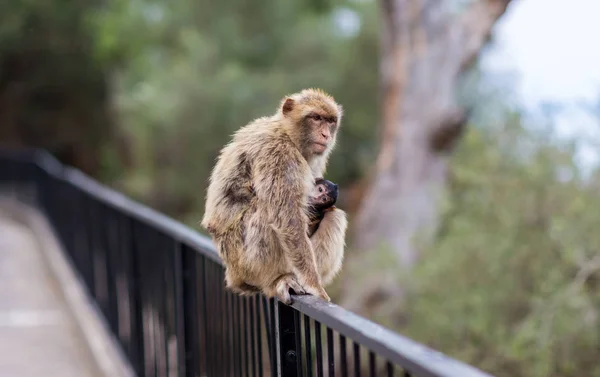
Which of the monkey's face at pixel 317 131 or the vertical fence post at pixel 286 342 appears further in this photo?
the monkey's face at pixel 317 131

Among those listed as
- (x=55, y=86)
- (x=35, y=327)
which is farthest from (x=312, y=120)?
(x=55, y=86)

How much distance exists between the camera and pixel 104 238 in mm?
7383

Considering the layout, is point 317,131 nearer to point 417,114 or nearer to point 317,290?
point 317,290

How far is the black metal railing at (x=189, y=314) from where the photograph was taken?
2266 mm

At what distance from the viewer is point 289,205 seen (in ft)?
11.8

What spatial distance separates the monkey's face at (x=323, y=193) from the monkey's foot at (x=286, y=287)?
0.63 meters

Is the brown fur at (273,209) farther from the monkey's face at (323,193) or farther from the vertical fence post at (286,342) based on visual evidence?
the vertical fence post at (286,342)

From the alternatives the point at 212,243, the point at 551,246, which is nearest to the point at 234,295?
the point at 212,243

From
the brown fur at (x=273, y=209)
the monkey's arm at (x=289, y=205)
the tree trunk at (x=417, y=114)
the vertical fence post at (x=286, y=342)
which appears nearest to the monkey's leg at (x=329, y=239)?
the brown fur at (x=273, y=209)

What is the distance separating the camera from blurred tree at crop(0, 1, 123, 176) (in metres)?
21.7

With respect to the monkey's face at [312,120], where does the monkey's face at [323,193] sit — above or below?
below

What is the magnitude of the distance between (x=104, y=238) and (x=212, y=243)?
3659 millimetres

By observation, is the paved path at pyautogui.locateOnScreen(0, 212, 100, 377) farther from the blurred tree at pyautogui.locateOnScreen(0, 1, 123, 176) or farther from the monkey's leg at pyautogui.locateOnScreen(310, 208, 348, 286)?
the blurred tree at pyautogui.locateOnScreen(0, 1, 123, 176)

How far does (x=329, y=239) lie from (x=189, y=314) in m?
0.98
